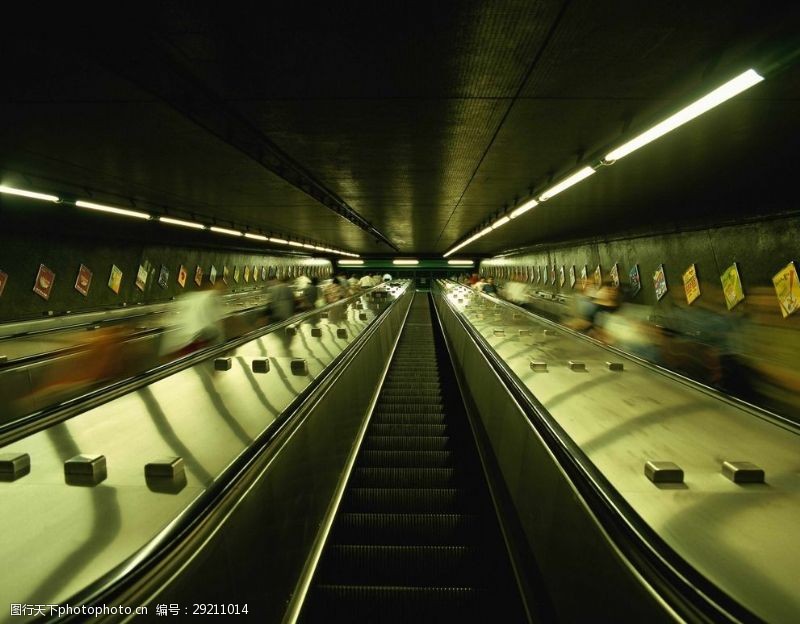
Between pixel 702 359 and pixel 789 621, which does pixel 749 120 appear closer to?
pixel 702 359

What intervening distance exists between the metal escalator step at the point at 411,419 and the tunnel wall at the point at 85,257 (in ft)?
12.6

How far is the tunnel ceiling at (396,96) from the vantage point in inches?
80.6

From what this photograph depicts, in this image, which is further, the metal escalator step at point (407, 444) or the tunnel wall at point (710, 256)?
the tunnel wall at point (710, 256)

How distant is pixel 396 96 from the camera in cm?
287

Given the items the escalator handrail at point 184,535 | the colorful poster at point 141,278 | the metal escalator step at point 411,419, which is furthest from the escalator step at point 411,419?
the colorful poster at point 141,278

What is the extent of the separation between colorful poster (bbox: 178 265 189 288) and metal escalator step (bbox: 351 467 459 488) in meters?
11.7

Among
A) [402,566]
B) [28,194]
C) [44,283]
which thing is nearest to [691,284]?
[402,566]

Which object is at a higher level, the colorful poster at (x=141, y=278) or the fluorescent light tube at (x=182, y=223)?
the fluorescent light tube at (x=182, y=223)

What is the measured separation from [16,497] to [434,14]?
8.79ft

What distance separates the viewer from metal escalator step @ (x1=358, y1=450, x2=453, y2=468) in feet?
12.1

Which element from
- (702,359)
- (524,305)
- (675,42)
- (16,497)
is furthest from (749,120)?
(524,305)

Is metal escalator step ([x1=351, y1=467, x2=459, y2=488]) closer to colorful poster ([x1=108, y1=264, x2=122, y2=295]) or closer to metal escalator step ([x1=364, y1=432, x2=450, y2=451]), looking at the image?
metal escalator step ([x1=364, y1=432, x2=450, y2=451])

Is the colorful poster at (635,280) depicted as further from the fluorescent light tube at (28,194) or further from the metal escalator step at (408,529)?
the fluorescent light tube at (28,194)

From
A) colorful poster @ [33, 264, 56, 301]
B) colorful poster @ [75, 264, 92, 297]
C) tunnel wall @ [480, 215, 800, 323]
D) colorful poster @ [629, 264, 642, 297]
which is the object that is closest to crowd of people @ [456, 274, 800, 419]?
tunnel wall @ [480, 215, 800, 323]
